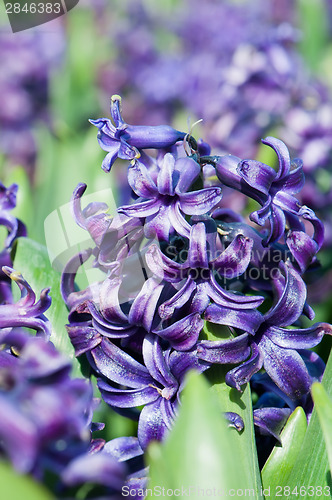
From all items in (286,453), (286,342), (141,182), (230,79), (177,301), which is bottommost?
(230,79)

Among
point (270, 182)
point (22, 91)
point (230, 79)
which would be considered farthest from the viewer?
point (22, 91)

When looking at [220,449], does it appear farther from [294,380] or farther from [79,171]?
[79,171]

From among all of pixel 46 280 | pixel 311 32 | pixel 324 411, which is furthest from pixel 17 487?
pixel 311 32

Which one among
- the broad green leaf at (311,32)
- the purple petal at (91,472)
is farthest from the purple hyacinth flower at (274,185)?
the broad green leaf at (311,32)

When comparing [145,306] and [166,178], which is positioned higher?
[166,178]

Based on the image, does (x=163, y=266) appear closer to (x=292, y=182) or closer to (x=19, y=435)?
(x=292, y=182)

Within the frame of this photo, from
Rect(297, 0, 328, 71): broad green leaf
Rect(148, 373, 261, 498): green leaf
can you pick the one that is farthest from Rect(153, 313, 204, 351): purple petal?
Rect(297, 0, 328, 71): broad green leaf

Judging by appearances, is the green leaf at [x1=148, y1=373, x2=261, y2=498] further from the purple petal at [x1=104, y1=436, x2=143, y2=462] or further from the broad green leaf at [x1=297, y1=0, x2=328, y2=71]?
the broad green leaf at [x1=297, y1=0, x2=328, y2=71]
